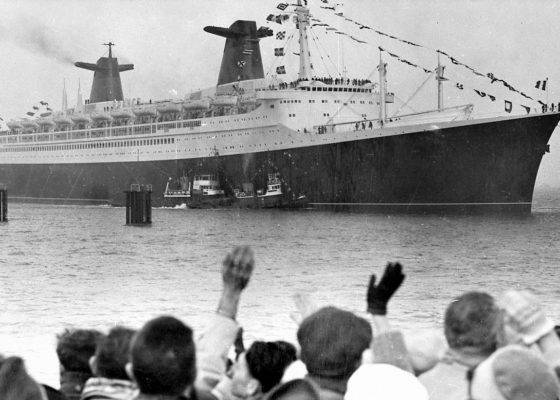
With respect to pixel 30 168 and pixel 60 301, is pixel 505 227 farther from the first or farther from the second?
pixel 30 168

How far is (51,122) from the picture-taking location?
169 feet

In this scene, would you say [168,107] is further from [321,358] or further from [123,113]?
[321,358]

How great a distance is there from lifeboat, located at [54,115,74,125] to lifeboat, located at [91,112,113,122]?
2469 millimetres

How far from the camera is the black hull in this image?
30969 mm

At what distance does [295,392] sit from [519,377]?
504 millimetres

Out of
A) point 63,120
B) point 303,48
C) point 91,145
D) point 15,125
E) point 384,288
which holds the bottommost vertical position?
point 384,288

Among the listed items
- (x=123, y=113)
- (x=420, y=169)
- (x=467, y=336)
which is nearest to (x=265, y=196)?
(x=420, y=169)

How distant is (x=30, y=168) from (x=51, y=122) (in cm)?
340

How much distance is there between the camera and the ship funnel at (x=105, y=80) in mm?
57125

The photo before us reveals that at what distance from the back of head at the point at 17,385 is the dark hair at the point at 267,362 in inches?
22.9

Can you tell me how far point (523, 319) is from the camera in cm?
228

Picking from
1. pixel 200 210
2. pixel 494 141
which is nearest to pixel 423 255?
pixel 494 141

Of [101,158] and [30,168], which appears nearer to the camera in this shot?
[101,158]

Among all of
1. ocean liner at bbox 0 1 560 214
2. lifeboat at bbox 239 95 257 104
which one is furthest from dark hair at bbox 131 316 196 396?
lifeboat at bbox 239 95 257 104
